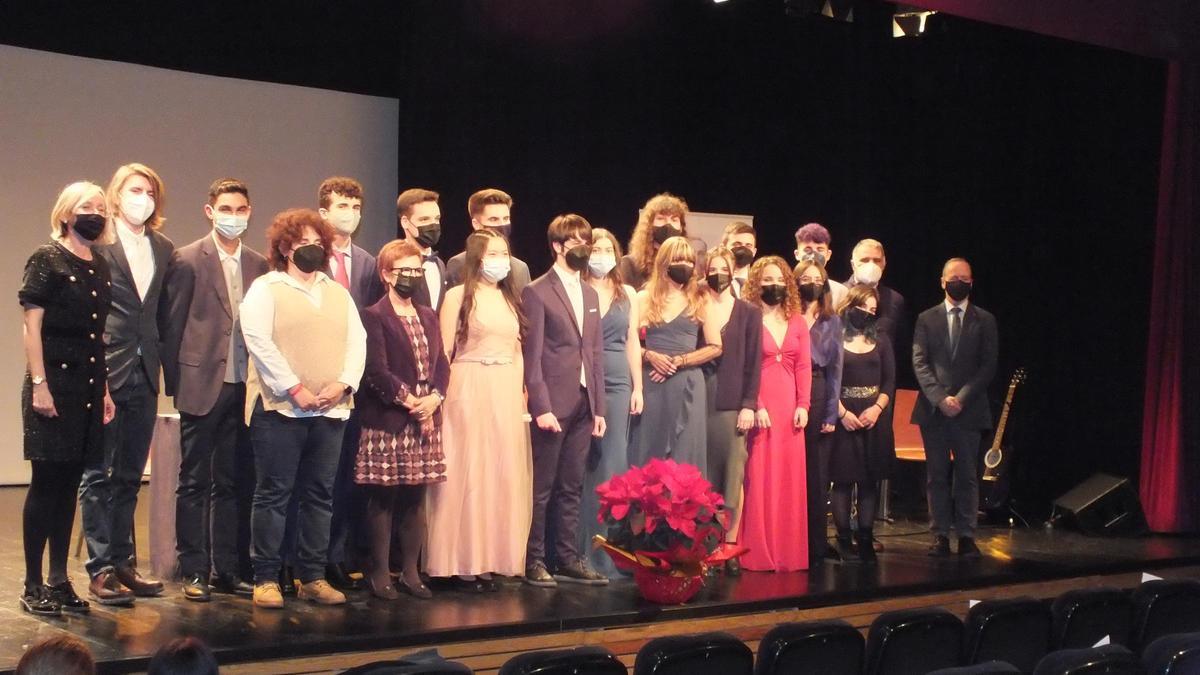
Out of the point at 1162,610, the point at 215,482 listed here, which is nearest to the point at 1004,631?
the point at 1162,610

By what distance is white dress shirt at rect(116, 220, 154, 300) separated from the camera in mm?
5207

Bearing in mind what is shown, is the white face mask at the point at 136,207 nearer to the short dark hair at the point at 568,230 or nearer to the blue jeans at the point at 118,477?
the blue jeans at the point at 118,477

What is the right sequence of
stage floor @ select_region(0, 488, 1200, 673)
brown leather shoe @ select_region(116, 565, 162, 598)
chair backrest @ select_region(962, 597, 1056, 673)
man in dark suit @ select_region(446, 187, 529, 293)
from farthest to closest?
man in dark suit @ select_region(446, 187, 529, 293) → brown leather shoe @ select_region(116, 565, 162, 598) → stage floor @ select_region(0, 488, 1200, 673) → chair backrest @ select_region(962, 597, 1056, 673)

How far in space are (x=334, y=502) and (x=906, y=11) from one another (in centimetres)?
491

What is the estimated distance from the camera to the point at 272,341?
5125 millimetres

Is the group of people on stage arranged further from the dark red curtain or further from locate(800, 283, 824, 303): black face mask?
the dark red curtain

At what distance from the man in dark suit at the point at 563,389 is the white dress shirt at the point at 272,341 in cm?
87

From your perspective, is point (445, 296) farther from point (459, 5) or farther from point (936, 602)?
point (459, 5)

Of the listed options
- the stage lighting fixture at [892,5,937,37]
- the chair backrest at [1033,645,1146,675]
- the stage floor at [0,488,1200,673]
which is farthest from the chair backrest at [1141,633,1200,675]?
the stage lighting fixture at [892,5,937,37]

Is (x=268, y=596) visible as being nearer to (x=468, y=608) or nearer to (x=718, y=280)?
(x=468, y=608)

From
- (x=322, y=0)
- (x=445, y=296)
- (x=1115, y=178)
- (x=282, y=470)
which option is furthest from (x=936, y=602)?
(x=322, y=0)

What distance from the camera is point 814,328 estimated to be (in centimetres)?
672

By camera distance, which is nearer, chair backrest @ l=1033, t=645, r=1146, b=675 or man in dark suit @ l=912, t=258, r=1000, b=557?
chair backrest @ l=1033, t=645, r=1146, b=675

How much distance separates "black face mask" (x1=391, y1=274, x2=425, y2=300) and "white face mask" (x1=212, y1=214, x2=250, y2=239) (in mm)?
621
